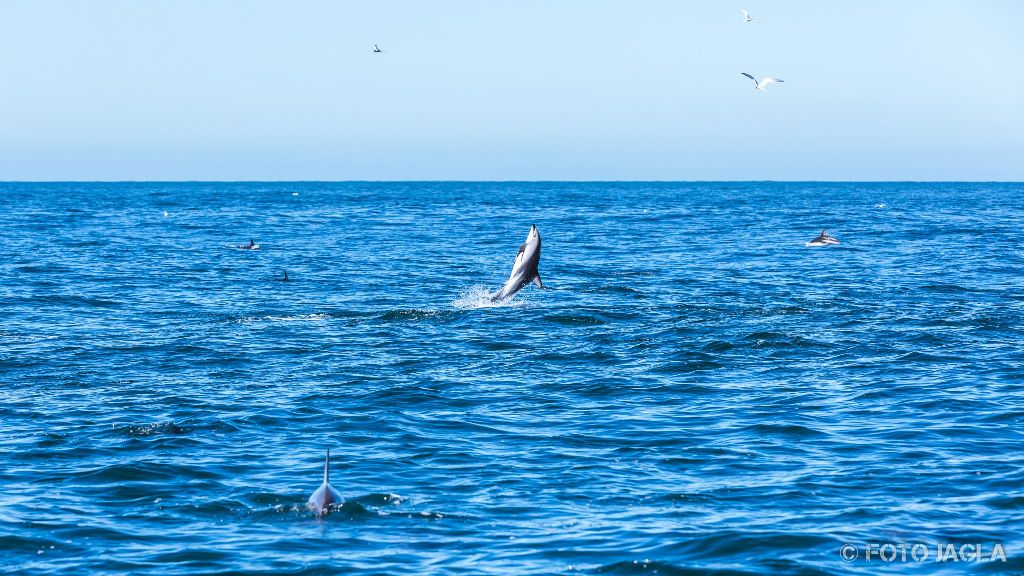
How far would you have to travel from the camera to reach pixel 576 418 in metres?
19.0

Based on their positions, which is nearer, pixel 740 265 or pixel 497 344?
pixel 497 344

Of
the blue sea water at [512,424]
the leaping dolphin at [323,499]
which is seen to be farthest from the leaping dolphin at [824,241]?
the leaping dolphin at [323,499]

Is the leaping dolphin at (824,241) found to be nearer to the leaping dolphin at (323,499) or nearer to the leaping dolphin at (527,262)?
the leaping dolphin at (527,262)

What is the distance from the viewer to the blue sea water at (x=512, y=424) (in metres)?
12.7

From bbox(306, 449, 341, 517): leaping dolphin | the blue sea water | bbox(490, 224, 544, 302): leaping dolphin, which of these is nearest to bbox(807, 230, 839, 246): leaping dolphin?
the blue sea water

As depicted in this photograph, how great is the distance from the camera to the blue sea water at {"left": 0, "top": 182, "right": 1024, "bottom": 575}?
12742 mm

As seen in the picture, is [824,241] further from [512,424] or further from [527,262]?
[512,424]

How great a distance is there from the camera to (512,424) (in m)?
18.7

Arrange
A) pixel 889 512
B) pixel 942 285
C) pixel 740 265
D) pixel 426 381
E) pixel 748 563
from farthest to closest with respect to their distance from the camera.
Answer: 1. pixel 740 265
2. pixel 942 285
3. pixel 426 381
4. pixel 889 512
5. pixel 748 563

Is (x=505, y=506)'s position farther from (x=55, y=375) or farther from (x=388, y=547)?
(x=55, y=375)

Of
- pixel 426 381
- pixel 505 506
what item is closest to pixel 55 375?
pixel 426 381

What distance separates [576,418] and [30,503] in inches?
341

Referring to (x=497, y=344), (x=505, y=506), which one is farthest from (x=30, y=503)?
(x=497, y=344)

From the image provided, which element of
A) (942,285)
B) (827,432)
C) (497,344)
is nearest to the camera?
(827,432)
